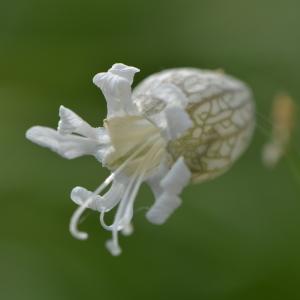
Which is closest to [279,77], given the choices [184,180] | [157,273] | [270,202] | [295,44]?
[295,44]

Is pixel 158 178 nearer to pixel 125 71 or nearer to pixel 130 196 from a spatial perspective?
pixel 130 196

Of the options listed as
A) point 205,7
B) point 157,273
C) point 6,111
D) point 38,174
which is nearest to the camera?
point 157,273

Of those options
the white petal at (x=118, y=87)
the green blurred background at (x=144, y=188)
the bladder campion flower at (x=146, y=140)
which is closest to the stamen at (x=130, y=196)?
the bladder campion flower at (x=146, y=140)

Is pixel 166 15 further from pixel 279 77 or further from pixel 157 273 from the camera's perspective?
pixel 157 273

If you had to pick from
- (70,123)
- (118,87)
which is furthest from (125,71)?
(70,123)

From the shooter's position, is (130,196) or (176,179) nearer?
(176,179)

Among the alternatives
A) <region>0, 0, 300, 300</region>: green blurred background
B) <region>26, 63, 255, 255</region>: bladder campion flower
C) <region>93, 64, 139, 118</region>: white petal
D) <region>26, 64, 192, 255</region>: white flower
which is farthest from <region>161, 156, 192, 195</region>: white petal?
<region>0, 0, 300, 300</region>: green blurred background
